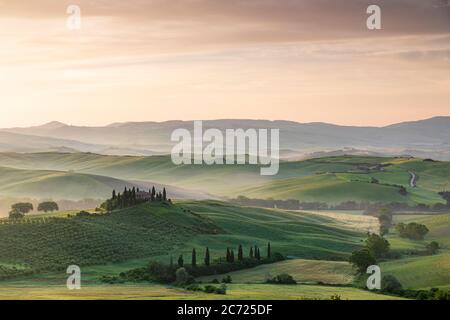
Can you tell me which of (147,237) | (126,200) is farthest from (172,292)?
(126,200)

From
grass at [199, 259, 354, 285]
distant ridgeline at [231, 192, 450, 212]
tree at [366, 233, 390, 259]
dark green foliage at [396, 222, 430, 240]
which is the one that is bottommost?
distant ridgeline at [231, 192, 450, 212]

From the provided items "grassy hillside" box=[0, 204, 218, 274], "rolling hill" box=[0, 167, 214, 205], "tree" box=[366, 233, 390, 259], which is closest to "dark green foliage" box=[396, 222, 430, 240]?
"tree" box=[366, 233, 390, 259]

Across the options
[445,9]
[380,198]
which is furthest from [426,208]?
[445,9]

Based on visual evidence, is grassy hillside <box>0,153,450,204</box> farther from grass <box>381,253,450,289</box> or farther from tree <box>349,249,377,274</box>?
tree <box>349,249,377,274</box>

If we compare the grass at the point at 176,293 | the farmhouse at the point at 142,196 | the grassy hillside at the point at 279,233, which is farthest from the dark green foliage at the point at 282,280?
the farmhouse at the point at 142,196

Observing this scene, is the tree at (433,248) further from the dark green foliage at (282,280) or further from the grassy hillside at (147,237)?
the dark green foliage at (282,280)

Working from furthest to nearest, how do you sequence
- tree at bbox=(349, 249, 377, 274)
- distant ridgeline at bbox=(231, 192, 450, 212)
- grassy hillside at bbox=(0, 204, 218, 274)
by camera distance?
distant ridgeline at bbox=(231, 192, 450, 212), grassy hillside at bbox=(0, 204, 218, 274), tree at bbox=(349, 249, 377, 274)

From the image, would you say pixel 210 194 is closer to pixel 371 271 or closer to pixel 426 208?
pixel 426 208

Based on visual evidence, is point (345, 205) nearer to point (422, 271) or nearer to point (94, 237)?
point (94, 237)
